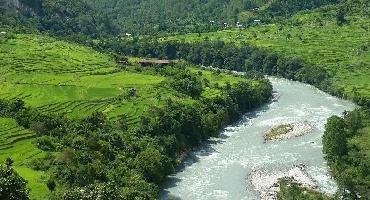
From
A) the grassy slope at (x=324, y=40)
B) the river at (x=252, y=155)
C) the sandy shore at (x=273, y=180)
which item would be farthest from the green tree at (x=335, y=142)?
the grassy slope at (x=324, y=40)

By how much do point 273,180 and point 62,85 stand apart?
30.5m

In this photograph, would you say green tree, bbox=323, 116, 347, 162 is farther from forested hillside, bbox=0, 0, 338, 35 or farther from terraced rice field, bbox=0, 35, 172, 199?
forested hillside, bbox=0, 0, 338, 35

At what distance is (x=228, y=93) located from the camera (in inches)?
3093

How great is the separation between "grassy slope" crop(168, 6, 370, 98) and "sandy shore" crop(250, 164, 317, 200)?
28357 mm

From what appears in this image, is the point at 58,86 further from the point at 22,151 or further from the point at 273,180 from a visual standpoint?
the point at 273,180

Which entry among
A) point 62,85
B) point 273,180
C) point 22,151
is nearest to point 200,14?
point 62,85

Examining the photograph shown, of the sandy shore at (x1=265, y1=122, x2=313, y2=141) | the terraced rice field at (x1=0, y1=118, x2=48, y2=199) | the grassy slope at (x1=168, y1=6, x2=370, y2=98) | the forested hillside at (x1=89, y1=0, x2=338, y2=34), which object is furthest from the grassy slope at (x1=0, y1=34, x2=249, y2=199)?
the forested hillside at (x1=89, y1=0, x2=338, y2=34)

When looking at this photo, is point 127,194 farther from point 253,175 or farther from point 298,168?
point 298,168

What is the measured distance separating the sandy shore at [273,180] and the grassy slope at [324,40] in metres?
28.4

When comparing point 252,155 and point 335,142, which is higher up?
point 335,142

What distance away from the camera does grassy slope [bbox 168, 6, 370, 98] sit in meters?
92.3

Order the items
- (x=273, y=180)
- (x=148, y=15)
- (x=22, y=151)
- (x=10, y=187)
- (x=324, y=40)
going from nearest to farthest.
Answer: (x=10, y=187) < (x=22, y=151) < (x=273, y=180) < (x=324, y=40) < (x=148, y=15)

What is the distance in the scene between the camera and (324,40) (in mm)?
113188

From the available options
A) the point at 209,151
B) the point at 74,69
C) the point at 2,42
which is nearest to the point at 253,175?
the point at 209,151
